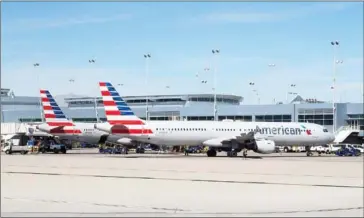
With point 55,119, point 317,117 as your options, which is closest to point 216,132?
point 55,119

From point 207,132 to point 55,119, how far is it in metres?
19.3

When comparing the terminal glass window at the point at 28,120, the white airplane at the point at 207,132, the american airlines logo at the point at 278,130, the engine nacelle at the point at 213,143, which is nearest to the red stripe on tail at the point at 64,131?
the white airplane at the point at 207,132

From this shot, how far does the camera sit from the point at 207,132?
52.6 meters

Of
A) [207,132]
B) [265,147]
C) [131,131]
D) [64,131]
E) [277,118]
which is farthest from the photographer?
[277,118]

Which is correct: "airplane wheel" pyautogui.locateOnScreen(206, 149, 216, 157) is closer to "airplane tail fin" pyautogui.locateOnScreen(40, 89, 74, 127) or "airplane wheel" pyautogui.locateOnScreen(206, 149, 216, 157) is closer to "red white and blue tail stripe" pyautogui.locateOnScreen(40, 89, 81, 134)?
"red white and blue tail stripe" pyautogui.locateOnScreen(40, 89, 81, 134)

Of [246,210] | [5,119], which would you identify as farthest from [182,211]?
[5,119]

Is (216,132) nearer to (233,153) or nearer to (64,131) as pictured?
(233,153)

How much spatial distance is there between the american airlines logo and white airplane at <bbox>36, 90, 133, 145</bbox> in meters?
15.8

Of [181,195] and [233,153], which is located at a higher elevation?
[233,153]

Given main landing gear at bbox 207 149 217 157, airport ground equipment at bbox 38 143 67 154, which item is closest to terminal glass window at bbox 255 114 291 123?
airport ground equipment at bbox 38 143 67 154

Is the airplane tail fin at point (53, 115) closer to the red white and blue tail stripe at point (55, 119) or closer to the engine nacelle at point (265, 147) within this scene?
the red white and blue tail stripe at point (55, 119)

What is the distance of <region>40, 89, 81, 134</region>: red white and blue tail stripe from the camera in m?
61.3

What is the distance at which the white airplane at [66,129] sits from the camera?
61.3m

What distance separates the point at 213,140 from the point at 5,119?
3558 inches
